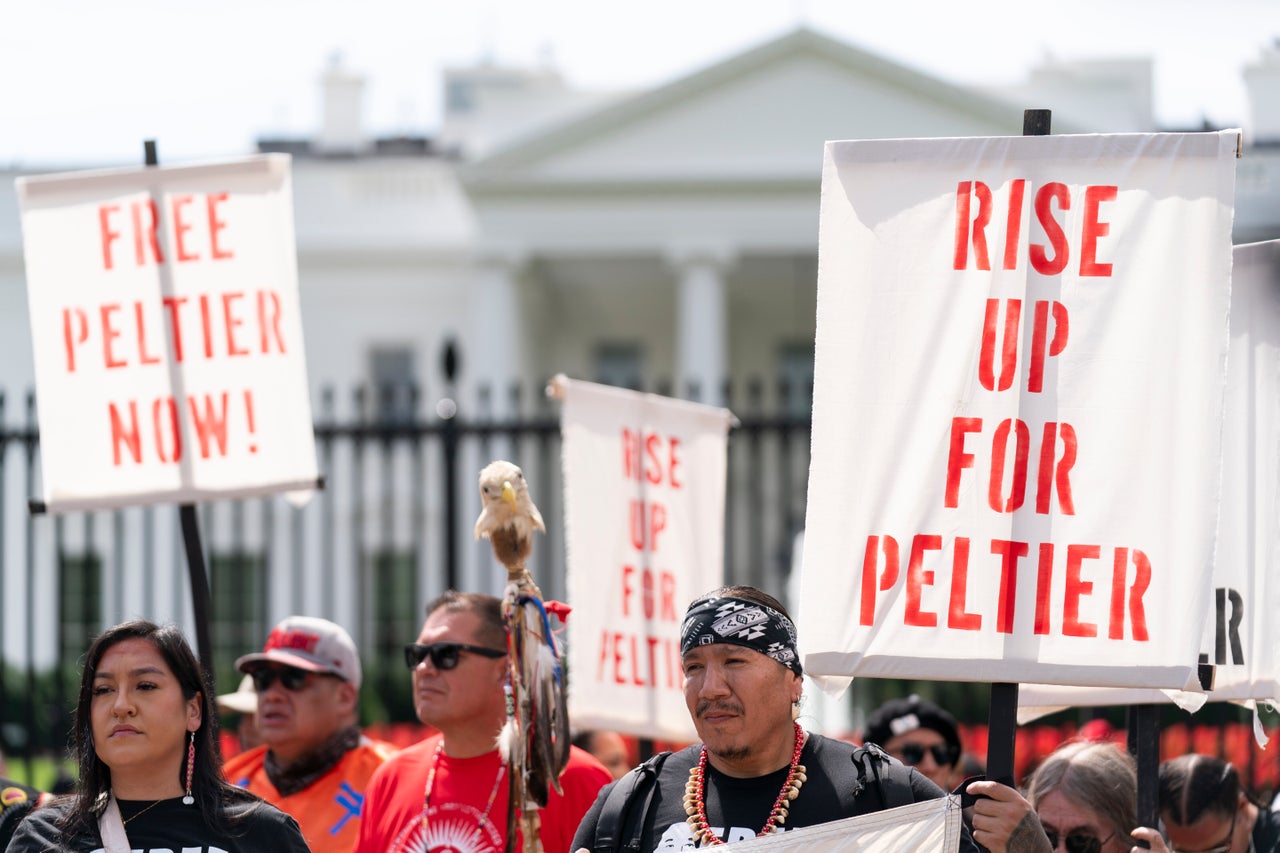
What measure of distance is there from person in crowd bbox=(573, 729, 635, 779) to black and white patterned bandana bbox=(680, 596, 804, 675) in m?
2.90

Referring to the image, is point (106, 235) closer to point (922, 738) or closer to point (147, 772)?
point (147, 772)

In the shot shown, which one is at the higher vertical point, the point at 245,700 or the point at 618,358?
the point at 245,700

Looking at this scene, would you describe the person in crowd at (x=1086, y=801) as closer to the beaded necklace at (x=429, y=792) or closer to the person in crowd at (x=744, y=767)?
the person in crowd at (x=744, y=767)

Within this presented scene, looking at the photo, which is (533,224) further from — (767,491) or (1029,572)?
(1029,572)

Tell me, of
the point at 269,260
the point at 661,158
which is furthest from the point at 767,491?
the point at 269,260

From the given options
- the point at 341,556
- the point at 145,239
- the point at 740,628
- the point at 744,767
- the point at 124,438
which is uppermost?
the point at 145,239

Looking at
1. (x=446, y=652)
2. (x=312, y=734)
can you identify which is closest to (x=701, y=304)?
(x=312, y=734)

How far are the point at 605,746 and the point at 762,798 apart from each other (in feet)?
10.1

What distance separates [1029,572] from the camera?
3695 millimetres

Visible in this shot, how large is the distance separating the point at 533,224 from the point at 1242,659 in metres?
30.2

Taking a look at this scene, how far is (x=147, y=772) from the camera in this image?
3674 millimetres

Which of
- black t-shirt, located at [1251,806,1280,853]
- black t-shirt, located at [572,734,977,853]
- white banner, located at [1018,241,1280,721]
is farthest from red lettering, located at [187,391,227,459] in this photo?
black t-shirt, located at [1251,806,1280,853]

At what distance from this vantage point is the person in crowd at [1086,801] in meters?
4.19

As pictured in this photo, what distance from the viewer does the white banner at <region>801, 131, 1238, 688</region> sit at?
3635 millimetres
